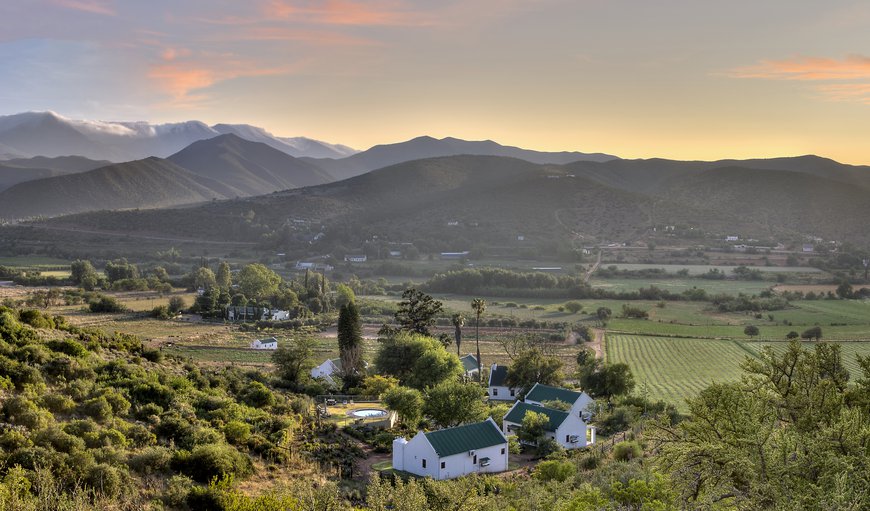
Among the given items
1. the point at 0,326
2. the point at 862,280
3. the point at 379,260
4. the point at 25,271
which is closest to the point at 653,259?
the point at 862,280

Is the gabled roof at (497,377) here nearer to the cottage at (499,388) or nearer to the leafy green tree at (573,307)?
the cottage at (499,388)

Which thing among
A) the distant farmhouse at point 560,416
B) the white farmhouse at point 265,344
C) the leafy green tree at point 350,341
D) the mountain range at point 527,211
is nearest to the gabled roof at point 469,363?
the leafy green tree at point 350,341

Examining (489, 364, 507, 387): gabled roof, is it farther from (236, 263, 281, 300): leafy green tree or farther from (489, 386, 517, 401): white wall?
(236, 263, 281, 300): leafy green tree

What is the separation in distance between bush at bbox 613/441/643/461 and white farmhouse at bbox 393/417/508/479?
436 centimetres

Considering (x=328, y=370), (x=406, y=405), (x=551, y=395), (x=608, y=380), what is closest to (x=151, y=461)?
(x=406, y=405)

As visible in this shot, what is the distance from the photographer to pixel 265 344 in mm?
56562

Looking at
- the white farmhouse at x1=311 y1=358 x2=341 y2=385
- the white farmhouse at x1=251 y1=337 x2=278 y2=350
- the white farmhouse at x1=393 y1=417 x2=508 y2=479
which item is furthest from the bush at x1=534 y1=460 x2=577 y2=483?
the white farmhouse at x1=251 y1=337 x2=278 y2=350

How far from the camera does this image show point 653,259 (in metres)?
114

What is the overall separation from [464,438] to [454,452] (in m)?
0.98

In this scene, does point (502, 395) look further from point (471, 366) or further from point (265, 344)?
point (265, 344)

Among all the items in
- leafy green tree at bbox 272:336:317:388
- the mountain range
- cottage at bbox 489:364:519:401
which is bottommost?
cottage at bbox 489:364:519:401

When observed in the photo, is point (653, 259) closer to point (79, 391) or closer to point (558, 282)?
point (558, 282)

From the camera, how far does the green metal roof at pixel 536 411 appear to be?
3073cm

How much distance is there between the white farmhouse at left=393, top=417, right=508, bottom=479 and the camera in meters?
A: 24.9
